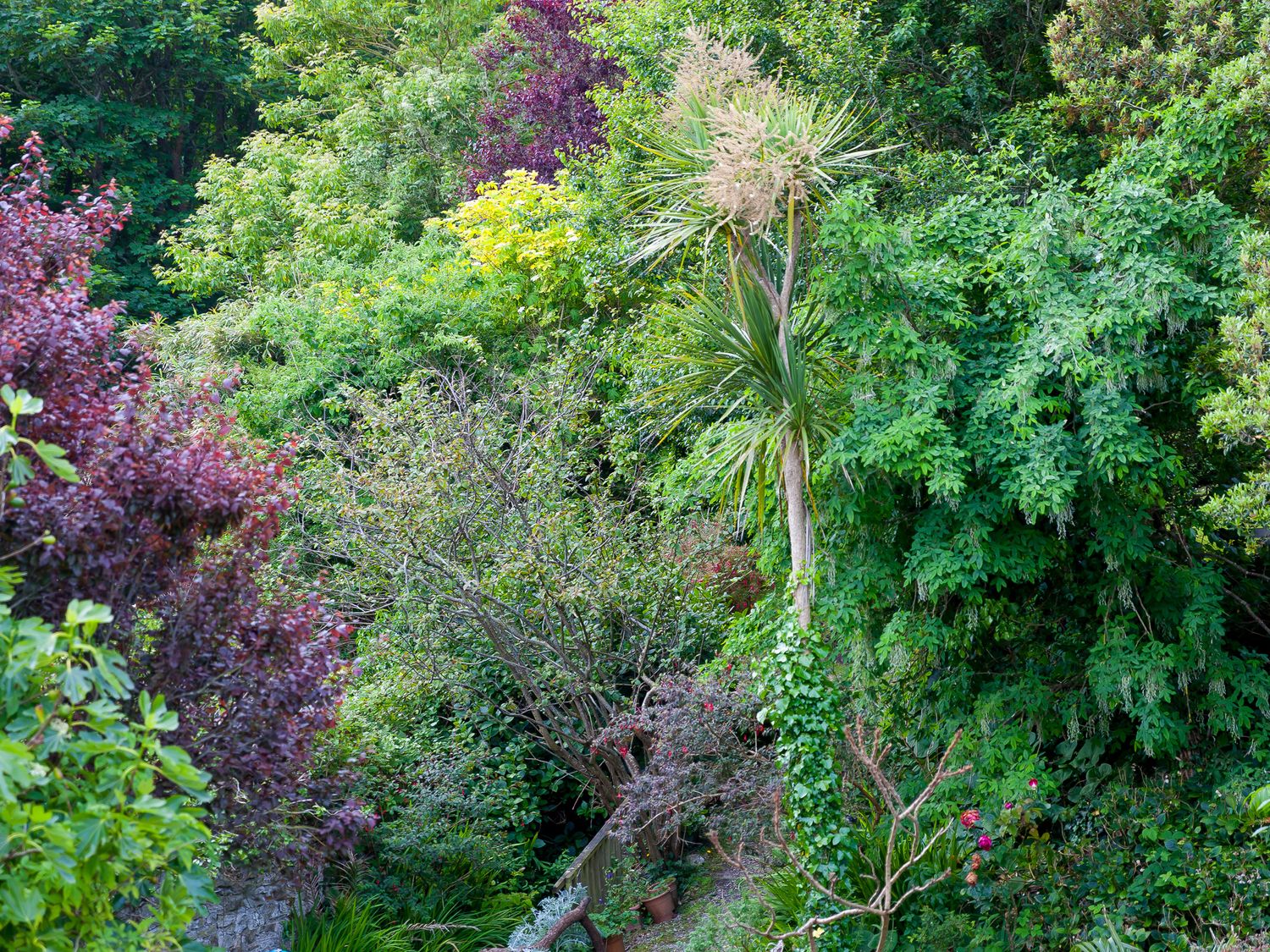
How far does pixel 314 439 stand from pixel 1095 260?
7.73 m

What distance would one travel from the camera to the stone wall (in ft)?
19.8

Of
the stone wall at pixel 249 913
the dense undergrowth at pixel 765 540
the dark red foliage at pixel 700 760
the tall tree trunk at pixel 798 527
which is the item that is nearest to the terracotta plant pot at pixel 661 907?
the dense undergrowth at pixel 765 540

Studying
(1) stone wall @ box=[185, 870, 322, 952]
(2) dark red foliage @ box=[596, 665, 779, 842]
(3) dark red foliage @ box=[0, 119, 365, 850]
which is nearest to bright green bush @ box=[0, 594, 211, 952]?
(3) dark red foliage @ box=[0, 119, 365, 850]

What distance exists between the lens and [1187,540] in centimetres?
630

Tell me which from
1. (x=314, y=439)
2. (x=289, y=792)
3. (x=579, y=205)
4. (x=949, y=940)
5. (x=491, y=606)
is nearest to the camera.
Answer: (x=289, y=792)

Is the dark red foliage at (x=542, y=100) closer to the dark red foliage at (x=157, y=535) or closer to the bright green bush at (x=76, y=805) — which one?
the dark red foliage at (x=157, y=535)

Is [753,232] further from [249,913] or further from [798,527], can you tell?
[249,913]

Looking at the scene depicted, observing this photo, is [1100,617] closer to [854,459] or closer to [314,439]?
[854,459]

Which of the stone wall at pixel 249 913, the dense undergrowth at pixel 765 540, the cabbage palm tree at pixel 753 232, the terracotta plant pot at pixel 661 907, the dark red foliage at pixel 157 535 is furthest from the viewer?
the terracotta plant pot at pixel 661 907

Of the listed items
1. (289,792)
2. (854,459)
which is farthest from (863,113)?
(289,792)

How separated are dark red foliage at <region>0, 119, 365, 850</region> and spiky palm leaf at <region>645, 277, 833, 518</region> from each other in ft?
8.85

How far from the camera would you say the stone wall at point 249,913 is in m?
6.03

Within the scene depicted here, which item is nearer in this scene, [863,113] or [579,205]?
[863,113]

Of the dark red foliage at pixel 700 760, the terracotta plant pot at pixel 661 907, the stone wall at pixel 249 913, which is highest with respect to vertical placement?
the dark red foliage at pixel 700 760
